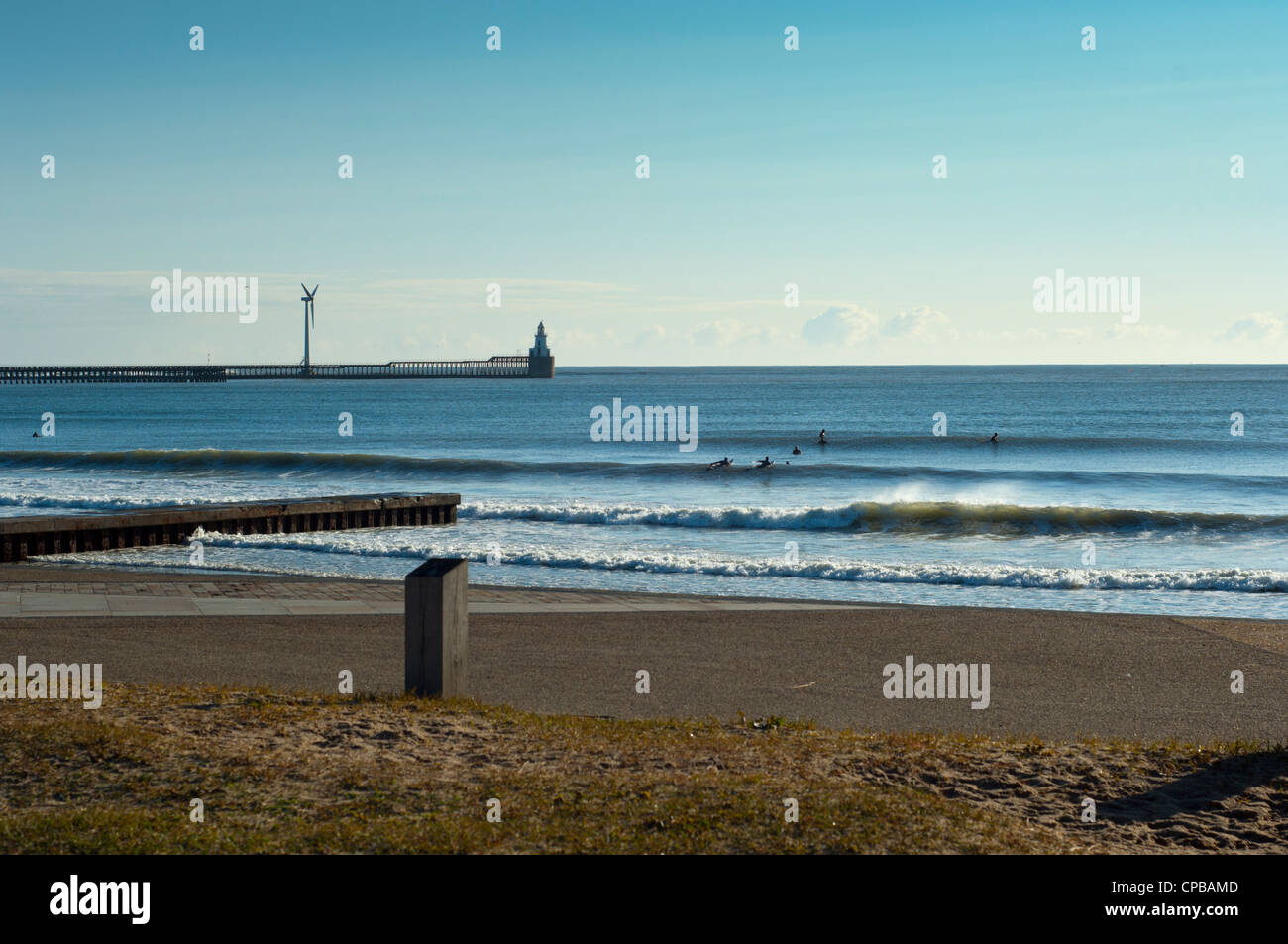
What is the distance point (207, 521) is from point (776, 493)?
19.4 m

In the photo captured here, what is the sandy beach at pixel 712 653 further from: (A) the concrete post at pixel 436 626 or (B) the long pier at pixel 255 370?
(B) the long pier at pixel 255 370

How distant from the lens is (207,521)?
80.2ft

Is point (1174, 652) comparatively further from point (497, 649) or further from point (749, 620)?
point (497, 649)

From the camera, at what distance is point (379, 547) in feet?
75.6

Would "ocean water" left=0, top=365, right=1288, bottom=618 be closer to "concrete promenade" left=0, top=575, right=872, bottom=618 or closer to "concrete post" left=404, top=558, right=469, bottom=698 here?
"concrete promenade" left=0, top=575, right=872, bottom=618

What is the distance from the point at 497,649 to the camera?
12195mm

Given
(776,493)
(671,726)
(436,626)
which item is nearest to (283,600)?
(436,626)

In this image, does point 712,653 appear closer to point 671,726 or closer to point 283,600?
point 671,726

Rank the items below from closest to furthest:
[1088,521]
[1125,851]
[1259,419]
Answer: [1125,851]
[1088,521]
[1259,419]

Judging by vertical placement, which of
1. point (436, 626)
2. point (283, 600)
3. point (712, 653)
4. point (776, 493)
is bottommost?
point (712, 653)

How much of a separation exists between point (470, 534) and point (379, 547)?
10.3 ft

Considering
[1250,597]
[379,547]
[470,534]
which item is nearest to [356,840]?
[1250,597]
